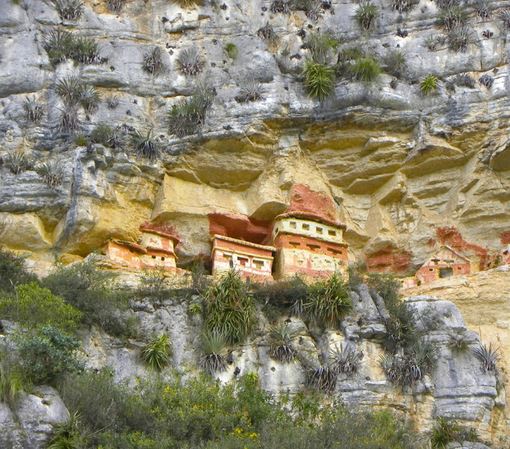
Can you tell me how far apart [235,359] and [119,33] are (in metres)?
14.8

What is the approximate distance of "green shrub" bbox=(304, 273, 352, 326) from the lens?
25.8 m

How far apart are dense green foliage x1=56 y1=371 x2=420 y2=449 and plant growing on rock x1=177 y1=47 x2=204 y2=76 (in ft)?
46.7

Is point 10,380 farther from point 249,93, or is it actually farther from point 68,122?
point 249,93

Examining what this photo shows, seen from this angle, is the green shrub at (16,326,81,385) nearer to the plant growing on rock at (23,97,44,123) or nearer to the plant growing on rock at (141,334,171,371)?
the plant growing on rock at (141,334,171,371)

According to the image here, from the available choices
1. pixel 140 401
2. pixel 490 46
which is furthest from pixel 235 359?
pixel 490 46

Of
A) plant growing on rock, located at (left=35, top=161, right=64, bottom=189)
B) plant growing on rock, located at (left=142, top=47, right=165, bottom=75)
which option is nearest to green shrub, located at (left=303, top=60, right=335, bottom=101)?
plant growing on rock, located at (left=142, top=47, right=165, bottom=75)

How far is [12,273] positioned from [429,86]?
14.5 metres

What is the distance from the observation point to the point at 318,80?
32.6 metres

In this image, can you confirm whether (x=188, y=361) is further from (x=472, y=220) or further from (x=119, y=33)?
(x=119, y=33)

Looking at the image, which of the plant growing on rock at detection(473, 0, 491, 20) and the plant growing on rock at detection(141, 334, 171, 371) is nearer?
the plant growing on rock at detection(141, 334, 171, 371)

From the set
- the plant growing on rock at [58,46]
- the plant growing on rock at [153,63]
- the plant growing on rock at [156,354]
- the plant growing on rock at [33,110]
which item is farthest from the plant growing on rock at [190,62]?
the plant growing on rock at [156,354]

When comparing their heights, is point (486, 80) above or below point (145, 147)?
above

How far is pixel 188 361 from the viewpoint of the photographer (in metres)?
24.6

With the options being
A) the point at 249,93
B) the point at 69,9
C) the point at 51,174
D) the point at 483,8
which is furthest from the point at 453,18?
the point at 51,174
